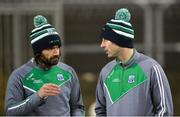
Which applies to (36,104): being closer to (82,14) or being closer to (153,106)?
(153,106)

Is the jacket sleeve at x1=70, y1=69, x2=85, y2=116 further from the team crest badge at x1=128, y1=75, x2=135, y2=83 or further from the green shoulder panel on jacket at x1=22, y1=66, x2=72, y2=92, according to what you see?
the team crest badge at x1=128, y1=75, x2=135, y2=83

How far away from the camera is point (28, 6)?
388 inches

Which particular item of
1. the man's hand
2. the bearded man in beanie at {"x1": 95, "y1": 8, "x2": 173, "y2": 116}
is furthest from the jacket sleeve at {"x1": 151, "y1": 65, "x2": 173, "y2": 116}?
the man's hand

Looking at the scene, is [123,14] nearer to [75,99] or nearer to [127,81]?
[127,81]

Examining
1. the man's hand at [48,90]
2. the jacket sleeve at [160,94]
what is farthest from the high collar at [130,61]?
the man's hand at [48,90]

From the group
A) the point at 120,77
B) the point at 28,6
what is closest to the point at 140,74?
the point at 120,77

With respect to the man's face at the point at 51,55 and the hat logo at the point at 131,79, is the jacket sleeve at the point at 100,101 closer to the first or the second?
the hat logo at the point at 131,79

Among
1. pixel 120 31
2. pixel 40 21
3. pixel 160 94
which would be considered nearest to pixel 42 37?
pixel 40 21

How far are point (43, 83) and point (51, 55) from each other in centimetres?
21

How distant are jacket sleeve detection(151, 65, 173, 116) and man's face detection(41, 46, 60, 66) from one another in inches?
25.9

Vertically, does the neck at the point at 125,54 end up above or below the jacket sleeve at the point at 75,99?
above

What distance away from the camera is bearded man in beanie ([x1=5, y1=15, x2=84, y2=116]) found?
399 cm

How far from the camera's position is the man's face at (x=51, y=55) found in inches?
158

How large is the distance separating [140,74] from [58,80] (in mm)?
614
